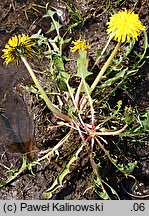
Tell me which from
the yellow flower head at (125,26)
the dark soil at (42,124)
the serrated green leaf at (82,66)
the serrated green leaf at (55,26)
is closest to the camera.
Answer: the yellow flower head at (125,26)

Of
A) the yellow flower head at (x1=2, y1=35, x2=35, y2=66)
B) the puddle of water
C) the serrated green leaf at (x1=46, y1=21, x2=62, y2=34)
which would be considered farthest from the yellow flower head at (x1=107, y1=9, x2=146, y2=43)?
the puddle of water

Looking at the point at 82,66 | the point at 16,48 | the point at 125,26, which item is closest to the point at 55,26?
the point at 82,66

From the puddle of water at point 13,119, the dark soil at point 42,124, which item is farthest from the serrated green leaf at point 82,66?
the puddle of water at point 13,119

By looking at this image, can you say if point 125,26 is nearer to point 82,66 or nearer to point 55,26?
point 82,66

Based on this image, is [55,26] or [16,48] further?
[55,26]

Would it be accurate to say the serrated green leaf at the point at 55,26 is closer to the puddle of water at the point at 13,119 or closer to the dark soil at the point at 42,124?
the dark soil at the point at 42,124

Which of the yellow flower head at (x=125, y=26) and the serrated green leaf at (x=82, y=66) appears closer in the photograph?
the yellow flower head at (x=125, y=26)

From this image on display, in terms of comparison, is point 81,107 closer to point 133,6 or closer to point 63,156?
point 63,156

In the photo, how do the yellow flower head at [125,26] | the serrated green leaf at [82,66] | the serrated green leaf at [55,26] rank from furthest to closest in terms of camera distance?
1. the serrated green leaf at [55,26]
2. the serrated green leaf at [82,66]
3. the yellow flower head at [125,26]

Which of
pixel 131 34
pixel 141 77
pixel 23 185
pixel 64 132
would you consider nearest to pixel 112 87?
pixel 141 77
